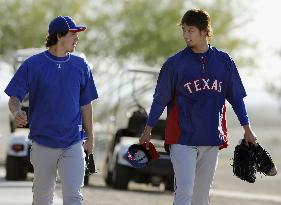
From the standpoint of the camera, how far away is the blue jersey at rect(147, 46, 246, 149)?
380 inches

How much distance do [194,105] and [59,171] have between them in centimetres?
110

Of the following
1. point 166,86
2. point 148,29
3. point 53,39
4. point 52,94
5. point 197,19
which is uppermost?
point 148,29

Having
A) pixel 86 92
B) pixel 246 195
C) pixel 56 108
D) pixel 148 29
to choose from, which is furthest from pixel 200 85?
pixel 148 29

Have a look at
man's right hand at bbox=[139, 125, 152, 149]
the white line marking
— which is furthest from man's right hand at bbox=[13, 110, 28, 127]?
the white line marking

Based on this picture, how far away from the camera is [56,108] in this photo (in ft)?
31.1

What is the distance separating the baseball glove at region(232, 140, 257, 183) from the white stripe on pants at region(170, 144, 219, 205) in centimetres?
43

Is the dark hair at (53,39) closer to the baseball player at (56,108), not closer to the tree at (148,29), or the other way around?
the baseball player at (56,108)

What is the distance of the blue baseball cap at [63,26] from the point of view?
9.59m

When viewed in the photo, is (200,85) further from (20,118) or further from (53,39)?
(20,118)

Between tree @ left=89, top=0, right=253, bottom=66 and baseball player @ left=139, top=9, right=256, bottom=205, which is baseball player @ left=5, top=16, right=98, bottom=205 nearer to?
baseball player @ left=139, top=9, right=256, bottom=205

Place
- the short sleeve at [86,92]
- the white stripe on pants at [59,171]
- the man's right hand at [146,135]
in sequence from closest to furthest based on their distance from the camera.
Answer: the white stripe on pants at [59,171], the short sleeve at [86,92], the man's right hand at [146,135]

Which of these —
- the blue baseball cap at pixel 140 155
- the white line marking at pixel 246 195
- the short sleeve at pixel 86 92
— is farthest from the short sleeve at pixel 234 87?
the white line marking at pixel 246 195

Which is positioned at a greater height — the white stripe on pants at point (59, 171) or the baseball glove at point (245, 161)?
the baseball glove at point (245, 161)

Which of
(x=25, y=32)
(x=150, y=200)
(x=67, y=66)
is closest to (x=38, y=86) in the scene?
(x=67, y=66)
